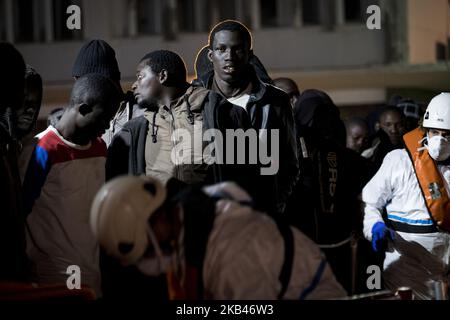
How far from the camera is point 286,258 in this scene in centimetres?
491

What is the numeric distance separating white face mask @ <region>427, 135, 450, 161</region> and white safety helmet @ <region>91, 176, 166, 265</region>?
3.72 metres

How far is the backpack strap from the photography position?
4914 mm

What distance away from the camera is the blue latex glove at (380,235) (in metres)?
7.93

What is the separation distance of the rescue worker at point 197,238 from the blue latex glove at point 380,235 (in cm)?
304

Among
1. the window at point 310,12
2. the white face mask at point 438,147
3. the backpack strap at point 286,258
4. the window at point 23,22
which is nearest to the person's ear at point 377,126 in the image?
the white face mask at point 438,147

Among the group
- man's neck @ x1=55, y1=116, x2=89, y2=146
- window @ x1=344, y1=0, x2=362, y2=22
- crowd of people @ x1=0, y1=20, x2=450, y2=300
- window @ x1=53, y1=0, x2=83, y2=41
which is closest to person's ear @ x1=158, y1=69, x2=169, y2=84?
crowd of people @ x1=0, y1=20, x2=450, y2=300

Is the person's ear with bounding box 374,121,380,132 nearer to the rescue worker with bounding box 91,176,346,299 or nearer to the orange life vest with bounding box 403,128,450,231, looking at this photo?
the orange life vest with bounding box 403,128,450,231

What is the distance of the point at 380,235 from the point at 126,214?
11.7 ft

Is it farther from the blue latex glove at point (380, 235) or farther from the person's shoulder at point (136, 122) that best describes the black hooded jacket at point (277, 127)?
the blue latex glove at point (380, 235)

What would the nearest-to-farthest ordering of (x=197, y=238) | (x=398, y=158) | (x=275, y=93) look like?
(x=197, y=238), (x=275, y=93), (x=398, y=158)

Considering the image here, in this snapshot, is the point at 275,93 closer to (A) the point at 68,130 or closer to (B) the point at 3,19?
(A) the point at 68,130

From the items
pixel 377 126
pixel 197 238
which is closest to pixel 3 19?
pixel 377 126

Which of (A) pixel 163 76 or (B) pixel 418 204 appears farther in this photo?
(B) pixel 418 204
